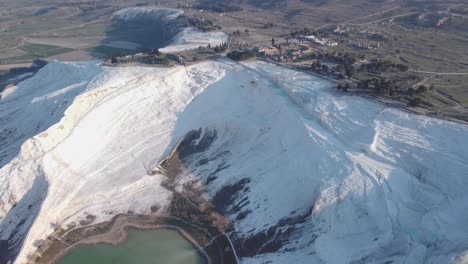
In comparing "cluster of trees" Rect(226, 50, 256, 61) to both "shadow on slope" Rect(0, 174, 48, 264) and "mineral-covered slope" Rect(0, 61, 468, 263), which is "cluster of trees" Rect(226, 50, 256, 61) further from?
"shadow on slope" Rect(0, 174, 48, 264)

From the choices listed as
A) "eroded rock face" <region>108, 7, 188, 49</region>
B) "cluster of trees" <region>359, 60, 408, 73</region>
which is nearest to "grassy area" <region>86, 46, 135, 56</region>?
"eroded rock face" <region>108, 7, 188, 49</region>

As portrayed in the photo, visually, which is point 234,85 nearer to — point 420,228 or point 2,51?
point 420,228

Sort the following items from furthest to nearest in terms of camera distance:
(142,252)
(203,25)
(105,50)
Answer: (105,50) < (203,25) < (142,252)

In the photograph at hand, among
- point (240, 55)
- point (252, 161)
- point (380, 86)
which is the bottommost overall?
point (252, 161)

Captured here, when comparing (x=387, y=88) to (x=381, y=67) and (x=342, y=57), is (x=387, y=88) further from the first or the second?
(x=342, y=57)

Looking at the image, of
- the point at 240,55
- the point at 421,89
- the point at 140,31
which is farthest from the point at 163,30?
the point at 421,89

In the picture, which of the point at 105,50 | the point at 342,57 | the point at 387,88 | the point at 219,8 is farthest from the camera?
the point at 219,8
